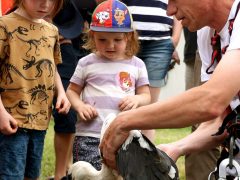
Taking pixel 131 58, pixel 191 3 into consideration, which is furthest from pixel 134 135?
pixel 131 58

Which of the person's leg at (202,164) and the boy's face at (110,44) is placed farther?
the person's leg at (202,164)

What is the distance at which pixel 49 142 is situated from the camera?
7.16 metres

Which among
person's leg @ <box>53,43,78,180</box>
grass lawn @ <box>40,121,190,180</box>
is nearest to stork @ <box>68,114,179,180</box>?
person's leg @ <box>53,43,78,180</box>

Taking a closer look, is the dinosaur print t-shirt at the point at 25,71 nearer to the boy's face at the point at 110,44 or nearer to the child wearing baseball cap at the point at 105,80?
the child wearing baseball cap at the point at 105,80

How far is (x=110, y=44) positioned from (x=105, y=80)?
0.75ft

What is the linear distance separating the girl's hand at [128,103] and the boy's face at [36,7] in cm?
70

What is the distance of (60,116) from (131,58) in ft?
2.68

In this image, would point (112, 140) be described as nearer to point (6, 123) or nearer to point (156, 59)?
point (6, 123)

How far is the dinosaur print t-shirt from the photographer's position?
365 cm

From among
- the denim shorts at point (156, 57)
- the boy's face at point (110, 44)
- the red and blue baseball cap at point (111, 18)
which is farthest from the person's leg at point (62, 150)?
the red and blue baseball cap at point (111, 18)

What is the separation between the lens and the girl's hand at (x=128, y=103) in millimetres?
3902

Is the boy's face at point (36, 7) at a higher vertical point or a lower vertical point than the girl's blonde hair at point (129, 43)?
higher

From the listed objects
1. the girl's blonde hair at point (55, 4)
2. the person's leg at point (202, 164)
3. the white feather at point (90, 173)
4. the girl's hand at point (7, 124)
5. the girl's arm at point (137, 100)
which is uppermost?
the girl's blonde hair at point (55, 4)

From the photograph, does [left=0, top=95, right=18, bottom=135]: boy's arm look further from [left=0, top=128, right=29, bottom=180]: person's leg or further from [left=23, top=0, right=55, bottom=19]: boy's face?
[left=23, top=0, right=55, bottom=19]: boy's face
